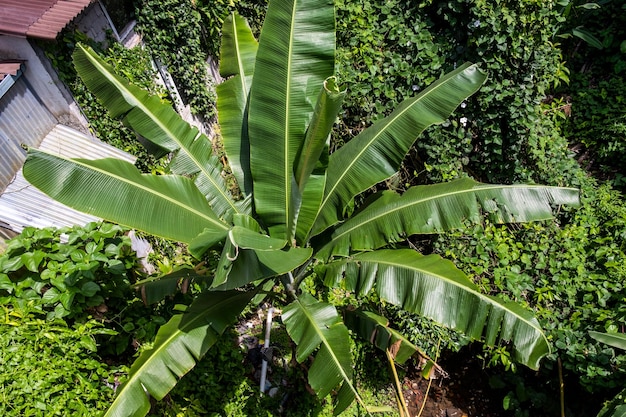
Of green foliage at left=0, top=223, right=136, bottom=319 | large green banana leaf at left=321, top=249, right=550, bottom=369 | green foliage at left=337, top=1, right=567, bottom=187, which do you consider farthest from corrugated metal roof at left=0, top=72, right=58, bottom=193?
green foliage at left=337, top=1, right=567, bottom=187

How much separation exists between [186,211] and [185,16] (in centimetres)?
390

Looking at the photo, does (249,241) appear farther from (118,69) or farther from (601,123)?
(601,123)

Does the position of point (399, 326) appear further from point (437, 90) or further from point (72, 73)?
point (72, 73)

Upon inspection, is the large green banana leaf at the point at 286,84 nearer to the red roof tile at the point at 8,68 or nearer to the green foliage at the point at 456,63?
the red roof tile at the point at 8,68

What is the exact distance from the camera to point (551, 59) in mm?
5328

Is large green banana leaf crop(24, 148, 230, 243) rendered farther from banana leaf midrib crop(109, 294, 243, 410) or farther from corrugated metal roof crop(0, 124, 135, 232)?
corrugated metal roof crop(0, 124, 135, 232)

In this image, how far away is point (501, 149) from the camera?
5.17 metres

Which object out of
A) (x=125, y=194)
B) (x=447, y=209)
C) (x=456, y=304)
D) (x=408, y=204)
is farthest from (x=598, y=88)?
(x=125, y=194)

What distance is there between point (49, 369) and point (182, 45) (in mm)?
4390

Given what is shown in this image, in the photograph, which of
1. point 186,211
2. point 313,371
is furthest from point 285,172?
point 313,371

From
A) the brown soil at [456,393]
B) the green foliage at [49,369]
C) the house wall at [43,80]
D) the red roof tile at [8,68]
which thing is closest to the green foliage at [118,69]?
the house wall at [43,80]

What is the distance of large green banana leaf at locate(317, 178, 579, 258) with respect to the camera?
8.69 ft

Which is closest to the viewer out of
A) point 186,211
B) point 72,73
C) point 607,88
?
point 186,211

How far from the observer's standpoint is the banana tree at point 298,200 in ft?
7.20
